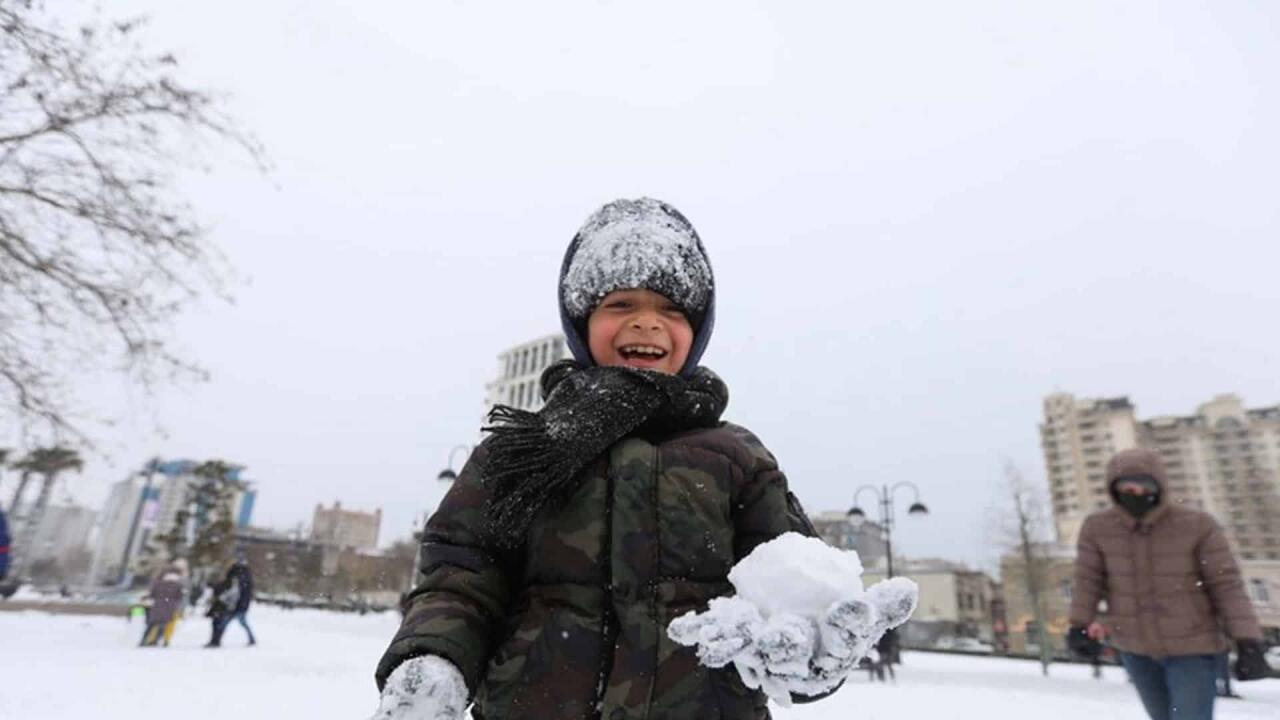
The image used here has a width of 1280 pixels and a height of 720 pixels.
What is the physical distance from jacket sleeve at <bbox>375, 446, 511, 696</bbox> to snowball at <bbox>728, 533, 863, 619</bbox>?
55 centimetres

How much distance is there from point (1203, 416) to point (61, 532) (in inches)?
6299

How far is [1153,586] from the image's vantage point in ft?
11.4

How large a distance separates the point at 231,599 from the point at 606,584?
45.5 ft

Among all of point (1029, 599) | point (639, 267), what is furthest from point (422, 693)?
point (1029, 599)

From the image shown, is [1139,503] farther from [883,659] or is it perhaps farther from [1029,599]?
[1029,599]

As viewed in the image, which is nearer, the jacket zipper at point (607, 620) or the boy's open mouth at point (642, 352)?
the jacket zipper at point (607, 620)

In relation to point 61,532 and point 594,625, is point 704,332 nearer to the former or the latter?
point 594,625

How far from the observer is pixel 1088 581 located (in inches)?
150

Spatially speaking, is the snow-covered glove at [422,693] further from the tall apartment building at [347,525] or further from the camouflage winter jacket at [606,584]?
the tall apartment building at [347,525]

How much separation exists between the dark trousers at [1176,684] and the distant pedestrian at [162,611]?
45.0 ft

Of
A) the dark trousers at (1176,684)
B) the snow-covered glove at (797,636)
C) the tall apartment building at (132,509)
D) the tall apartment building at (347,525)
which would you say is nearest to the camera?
the snow-covered glove at (797,636)

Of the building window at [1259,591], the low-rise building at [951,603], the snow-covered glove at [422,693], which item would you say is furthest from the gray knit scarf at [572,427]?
the building window at [1259,591]

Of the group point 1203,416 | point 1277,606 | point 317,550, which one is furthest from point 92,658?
point 1203,416

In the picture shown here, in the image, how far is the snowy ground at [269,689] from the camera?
19.9 ft
